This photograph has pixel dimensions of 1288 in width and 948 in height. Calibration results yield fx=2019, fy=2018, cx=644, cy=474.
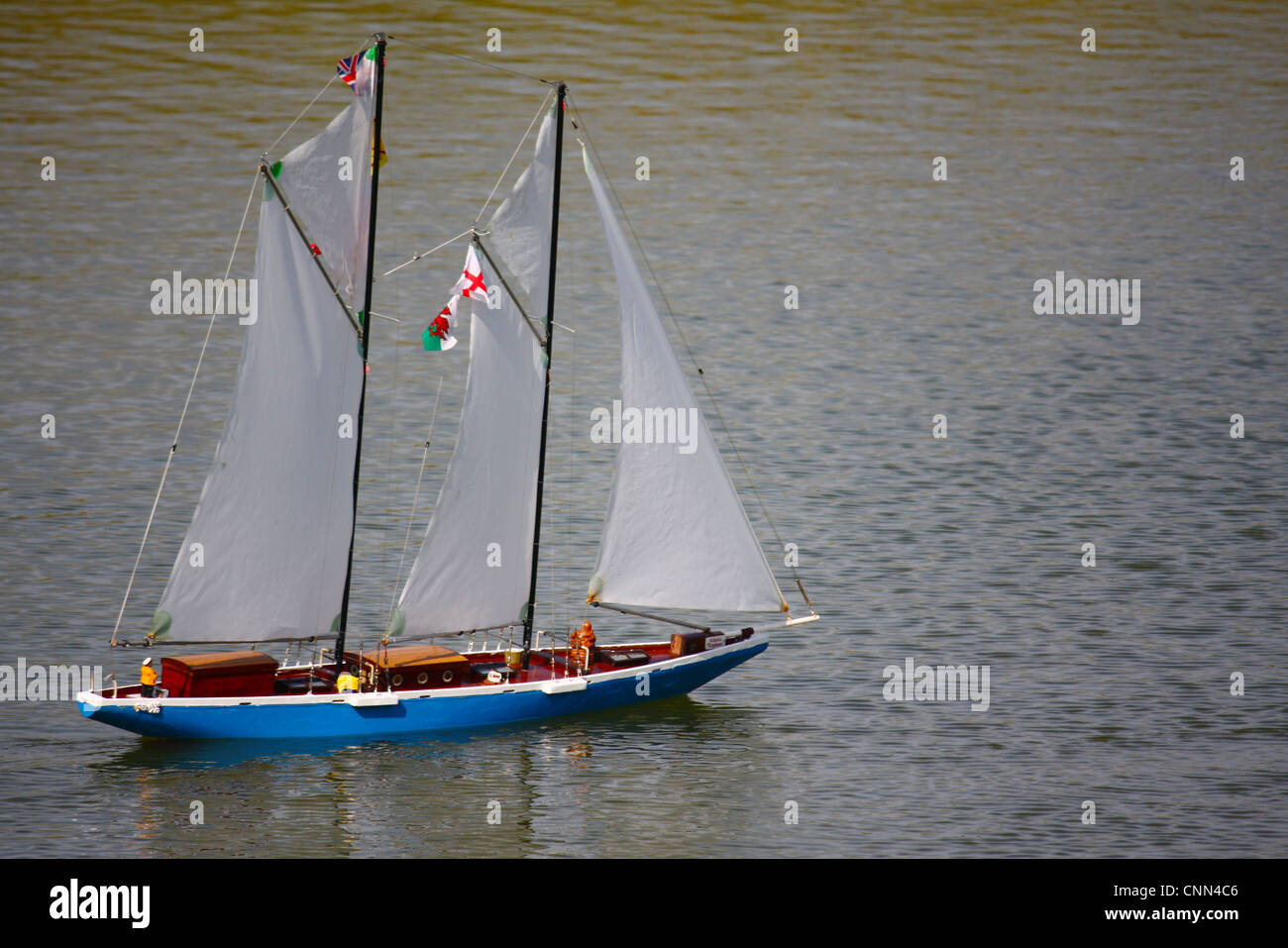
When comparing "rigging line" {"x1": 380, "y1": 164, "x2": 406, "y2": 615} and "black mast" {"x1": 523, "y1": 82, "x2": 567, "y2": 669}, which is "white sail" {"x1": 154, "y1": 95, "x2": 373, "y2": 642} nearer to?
"black mast" {"x1": 523, "y1": 82, "x2": 567, "y2": 669}

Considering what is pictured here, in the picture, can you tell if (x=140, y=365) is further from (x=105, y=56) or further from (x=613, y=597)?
(x=105, y=56)

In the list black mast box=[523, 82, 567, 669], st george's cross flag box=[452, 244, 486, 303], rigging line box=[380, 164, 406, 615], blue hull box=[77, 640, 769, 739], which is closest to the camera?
blue hull box=[77, 640, 769, 739]

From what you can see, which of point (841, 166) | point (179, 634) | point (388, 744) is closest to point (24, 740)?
point (179, 634)

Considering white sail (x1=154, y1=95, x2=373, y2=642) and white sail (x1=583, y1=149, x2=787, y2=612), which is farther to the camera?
white sail (x1=583, y1=149, x2=787, y2=612)

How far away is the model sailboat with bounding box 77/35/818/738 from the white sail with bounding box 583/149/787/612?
50 mm

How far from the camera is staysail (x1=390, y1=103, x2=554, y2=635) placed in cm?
4866

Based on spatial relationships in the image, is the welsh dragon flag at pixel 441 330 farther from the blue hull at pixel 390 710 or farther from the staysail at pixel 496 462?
the blue hull at pixel 390 710

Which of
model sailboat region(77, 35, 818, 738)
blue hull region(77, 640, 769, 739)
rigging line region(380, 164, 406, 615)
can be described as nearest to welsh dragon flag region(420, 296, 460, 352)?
model sailboat region(77, 35, 818, 738)

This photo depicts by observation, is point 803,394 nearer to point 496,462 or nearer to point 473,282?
point 496,462

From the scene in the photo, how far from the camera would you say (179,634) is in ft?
155

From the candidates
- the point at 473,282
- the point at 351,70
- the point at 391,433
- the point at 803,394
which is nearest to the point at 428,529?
the point at 473,282

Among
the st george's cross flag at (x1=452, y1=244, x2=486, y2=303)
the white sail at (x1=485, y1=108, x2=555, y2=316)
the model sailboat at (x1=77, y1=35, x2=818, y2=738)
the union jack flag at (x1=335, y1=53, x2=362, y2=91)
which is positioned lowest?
the model sailboat at (x1=77, y1=35, x2=818, y2=738)

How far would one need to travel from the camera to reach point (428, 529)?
48031 millimetres

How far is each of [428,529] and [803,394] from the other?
3274 cm
